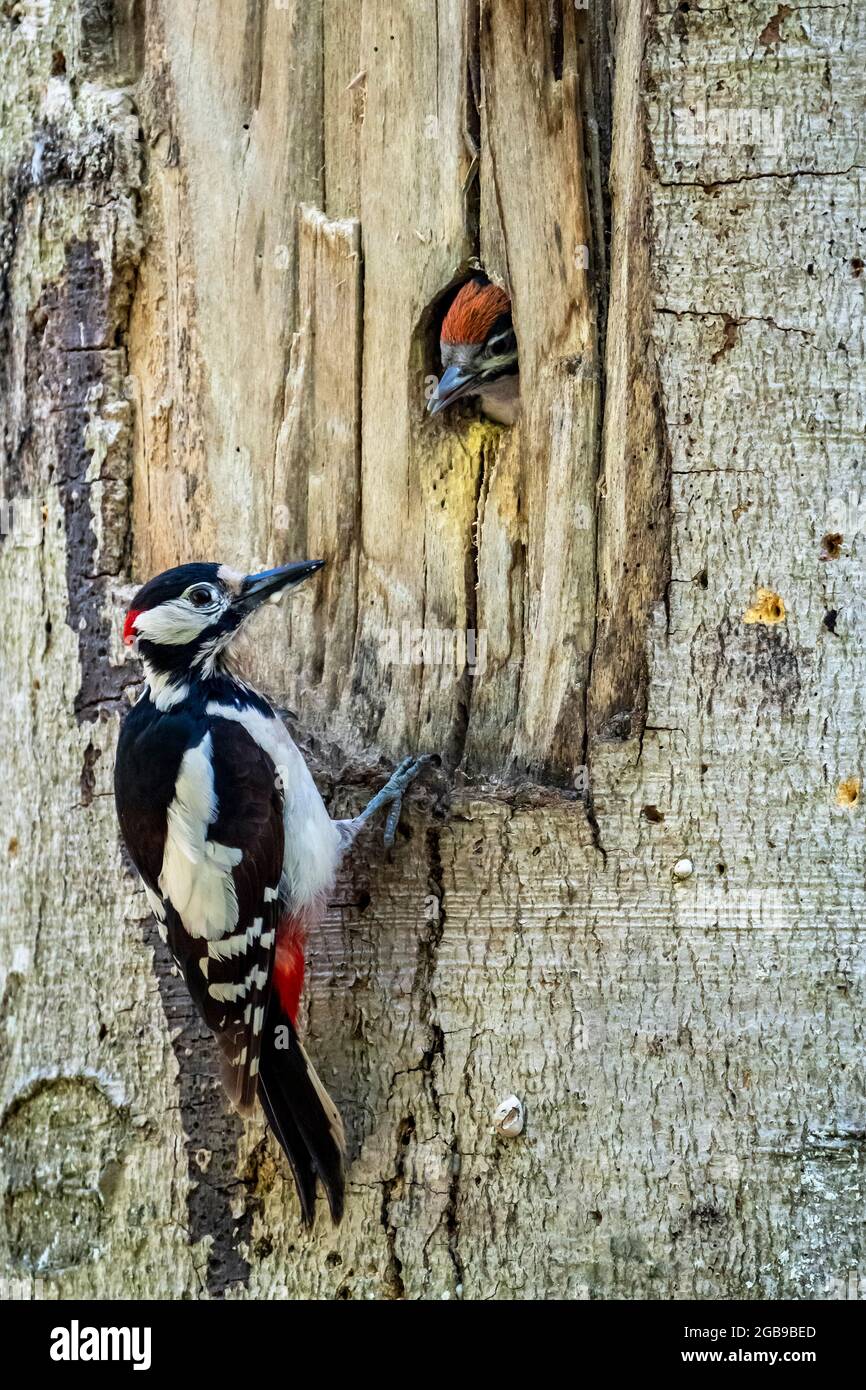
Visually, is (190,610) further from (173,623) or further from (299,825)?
(299,825)

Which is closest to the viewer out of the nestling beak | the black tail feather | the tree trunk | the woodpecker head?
the tree trunk

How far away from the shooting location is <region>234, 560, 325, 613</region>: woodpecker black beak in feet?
10.8

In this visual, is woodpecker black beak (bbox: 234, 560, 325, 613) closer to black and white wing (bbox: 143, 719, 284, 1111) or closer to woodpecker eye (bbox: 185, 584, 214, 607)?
woodpecker eye (bbox: 185, 584, 214, 607)

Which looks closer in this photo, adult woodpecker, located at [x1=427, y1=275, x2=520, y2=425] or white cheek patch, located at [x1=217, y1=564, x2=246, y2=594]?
white cheek patch, located at [x1=217, y1=564, x2=246, y2=594]

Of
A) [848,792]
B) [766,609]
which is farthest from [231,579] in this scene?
[848,792]

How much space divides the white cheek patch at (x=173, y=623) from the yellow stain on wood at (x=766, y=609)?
45.7 inches

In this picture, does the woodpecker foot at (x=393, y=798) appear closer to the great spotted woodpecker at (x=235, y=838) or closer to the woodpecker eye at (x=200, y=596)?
the great spotted woodpecker at (x=235, y=838)

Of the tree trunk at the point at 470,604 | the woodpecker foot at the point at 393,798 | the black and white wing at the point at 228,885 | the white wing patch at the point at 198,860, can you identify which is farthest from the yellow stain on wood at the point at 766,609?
the white wing patch at the point at 198,860

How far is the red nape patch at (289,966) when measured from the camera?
318cm

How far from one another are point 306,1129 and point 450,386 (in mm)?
1621

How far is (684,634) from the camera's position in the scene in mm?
2918

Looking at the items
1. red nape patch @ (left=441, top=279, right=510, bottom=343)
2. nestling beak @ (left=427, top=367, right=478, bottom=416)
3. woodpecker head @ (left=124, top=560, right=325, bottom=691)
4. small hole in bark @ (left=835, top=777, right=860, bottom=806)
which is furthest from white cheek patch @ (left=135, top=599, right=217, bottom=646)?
small hole in bark @ (left=835, top=777, right=860, bottom=806)

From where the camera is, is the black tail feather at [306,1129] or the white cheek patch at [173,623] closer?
the black tail feather at [306,1129]

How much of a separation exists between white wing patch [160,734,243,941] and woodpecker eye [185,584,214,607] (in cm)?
30
